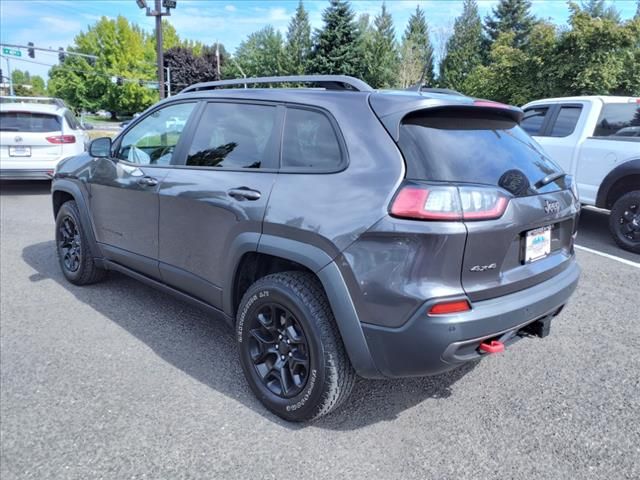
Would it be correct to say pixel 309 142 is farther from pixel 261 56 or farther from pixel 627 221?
pixel 261 56

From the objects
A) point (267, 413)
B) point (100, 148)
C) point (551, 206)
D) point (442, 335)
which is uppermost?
point (100, 148)

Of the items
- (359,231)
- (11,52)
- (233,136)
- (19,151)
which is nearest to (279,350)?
(359,231)

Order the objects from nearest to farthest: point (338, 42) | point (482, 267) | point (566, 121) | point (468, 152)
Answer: point (482, 267), point (468, 152), point (566, 121), point (338, 42)

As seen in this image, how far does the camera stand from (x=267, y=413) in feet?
8.98

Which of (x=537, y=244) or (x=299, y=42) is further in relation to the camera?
(x=299, y=42)

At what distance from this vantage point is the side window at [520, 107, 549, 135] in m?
7.40

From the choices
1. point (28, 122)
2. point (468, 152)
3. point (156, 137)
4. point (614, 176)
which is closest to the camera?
point (468, 152)

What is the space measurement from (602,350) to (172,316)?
324cm

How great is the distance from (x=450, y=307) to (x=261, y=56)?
61976 millimetres

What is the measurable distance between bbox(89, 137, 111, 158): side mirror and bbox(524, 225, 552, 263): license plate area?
3.33 meters

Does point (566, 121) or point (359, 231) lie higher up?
point (566, 121)

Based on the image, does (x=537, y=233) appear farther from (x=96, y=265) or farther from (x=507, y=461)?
(x=96, y=265)

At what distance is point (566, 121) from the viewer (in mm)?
6984

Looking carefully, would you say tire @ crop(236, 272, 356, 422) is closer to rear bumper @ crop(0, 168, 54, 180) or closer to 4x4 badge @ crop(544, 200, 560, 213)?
4x4 badge @ crop(544, 200, 560, 213)
